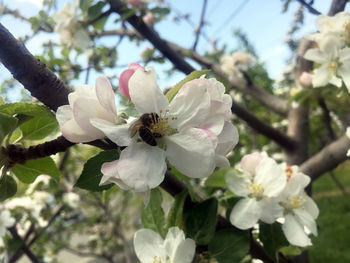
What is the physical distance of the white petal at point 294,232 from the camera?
1.89 ft

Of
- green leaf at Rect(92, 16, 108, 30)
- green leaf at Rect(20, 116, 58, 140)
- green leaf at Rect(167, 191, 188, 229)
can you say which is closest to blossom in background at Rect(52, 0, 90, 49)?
green leaf at Rect(92, 16, 108, 30)

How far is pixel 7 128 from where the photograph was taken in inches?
16.1

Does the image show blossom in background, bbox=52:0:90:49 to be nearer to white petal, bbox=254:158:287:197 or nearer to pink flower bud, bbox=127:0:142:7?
pink flower bud, bbox=127:0:142:7

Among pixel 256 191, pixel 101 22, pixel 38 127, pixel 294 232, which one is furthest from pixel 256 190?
pixel 101 22

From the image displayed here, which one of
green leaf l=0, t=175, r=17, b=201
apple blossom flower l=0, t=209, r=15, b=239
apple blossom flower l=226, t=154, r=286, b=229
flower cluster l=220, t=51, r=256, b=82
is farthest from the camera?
flower cluster l=220, t=51, r=256, b=82

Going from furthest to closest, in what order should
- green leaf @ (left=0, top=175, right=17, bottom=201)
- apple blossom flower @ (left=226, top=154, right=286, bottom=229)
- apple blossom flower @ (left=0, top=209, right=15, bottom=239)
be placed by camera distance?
apple blossom flower @ (left=0, top=209, right=15, bottom=239) < apple blossom flower @ (left=226, top=154, right=286, bottom=229) < green leaf @ (left=0, top=175, right=17, bottom=201)

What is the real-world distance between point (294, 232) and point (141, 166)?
42cm

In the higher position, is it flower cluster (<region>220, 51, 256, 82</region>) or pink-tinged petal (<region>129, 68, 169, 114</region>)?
pink-tinged petal (<region>129, 68, 169, 114</region>)

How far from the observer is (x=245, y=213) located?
568 mm

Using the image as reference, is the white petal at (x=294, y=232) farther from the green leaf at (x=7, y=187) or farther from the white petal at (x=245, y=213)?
the green leaf at (x=7, y=187)

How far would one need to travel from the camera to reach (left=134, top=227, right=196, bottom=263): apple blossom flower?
1.55 ft

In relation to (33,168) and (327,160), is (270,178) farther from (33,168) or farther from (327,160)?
(327,160)

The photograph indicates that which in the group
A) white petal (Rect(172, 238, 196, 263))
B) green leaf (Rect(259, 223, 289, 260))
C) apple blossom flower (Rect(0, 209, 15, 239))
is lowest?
apple blossom flower (Rect(0, 209, 15, 239))

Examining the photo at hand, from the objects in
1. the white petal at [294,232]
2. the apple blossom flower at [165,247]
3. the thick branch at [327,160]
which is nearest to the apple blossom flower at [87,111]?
the apple blossom flower at [165,247]
